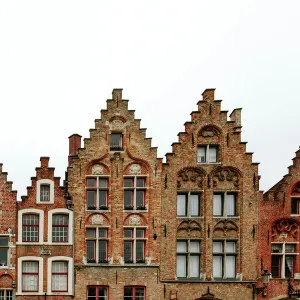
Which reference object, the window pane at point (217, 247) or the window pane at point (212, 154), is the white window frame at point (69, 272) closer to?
the window pane at point (217, 247)

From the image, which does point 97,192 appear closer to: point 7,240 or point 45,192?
point 45,192

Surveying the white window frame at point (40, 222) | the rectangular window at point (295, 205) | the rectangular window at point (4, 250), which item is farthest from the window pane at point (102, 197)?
the rectangular window at point (295, 205)

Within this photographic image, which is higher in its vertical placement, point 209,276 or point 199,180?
point 199,180

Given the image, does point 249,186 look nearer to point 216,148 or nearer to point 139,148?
point 216,148

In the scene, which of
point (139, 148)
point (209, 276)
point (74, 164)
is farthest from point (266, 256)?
point (74, 164)

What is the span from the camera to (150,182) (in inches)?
1468

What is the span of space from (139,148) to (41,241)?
6886mm

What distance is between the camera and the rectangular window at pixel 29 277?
36375 mm

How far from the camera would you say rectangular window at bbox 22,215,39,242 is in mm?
36594

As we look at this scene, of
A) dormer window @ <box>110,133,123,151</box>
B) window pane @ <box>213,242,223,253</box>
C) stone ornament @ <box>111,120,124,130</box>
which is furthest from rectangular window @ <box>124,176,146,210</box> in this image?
window pane @ <box>213,242,223,253</box>

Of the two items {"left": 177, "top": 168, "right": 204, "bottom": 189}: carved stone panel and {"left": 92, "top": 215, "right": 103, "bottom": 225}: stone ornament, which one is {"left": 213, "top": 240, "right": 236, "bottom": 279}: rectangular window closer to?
{"left": 177, "top": 168, "right": 204, "bottom": 189}: carved stone panel

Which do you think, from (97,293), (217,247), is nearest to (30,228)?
(97,293)

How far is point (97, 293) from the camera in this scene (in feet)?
120

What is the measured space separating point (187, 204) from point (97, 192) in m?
4.68
